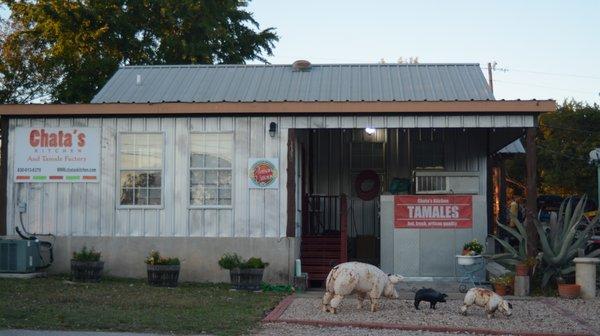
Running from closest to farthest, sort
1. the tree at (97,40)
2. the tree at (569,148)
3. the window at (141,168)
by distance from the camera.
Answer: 1. the window at (141,168)
2. the tree at (97,40)
3. the tree at (569,148)

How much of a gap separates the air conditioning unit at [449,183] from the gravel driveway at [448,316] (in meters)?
4.06

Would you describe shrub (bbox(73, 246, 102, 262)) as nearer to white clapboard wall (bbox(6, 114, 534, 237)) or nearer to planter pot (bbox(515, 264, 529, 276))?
white clapboard wall (bbox(6, 114, 534, 237))

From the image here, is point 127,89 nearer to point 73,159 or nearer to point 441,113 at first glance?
point 73,159

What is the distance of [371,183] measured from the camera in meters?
19.8

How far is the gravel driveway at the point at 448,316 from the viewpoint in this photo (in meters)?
11.2

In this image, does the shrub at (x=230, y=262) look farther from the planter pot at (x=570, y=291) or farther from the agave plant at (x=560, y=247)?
the planter pot at (x=570, y=291)

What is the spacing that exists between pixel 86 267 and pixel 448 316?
7.34 meters

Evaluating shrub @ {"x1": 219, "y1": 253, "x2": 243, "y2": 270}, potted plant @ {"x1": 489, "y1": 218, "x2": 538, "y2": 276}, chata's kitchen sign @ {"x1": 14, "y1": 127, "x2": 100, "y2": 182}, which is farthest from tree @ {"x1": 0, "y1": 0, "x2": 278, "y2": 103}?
potted plant @ {"x1": 489, "y1": 218, "x2": 538, "y2": 276}

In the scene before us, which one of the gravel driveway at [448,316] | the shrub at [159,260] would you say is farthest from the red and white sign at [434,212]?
the shrub at [159,260]

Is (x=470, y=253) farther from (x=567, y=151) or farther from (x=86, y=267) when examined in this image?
(x=567, y=151)

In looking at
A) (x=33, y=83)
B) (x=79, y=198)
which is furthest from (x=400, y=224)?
(x=33, y=83)

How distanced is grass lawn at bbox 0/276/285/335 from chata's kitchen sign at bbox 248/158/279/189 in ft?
7.15

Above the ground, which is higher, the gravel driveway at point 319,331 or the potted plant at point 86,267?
the potted plant at point 86,267

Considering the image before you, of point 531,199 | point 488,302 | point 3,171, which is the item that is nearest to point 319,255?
point 531,199
